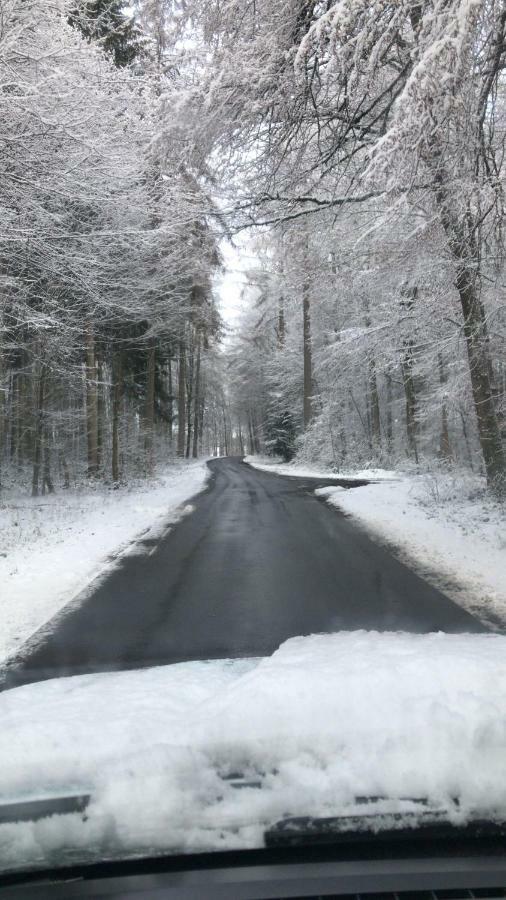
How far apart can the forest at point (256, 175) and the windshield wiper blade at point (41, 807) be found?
15.5 ft

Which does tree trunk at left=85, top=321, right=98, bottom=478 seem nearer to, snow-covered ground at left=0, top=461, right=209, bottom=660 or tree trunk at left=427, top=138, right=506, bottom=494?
snow-covered ground at left=0, top=461, right=209, bottom=660

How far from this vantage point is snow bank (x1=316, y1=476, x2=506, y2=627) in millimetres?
6438

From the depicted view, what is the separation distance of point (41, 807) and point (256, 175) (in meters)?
7.83

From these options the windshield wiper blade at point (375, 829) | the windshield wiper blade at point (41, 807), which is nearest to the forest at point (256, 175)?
the windshield wiper blade at point (375, 829)

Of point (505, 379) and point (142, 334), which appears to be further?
point (142, 334)

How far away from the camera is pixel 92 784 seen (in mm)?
1791

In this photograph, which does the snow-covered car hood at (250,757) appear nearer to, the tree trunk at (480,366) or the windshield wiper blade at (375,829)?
the windshield wiper blade at (375,829)

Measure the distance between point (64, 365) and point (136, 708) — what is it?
15251mm

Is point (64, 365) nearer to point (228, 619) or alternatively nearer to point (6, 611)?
point (6, 611)

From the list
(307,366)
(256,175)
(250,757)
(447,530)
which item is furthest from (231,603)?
(307,366)

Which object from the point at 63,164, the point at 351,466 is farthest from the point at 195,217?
the point at 351,466

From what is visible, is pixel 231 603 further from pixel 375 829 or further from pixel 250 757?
pixel 375 829

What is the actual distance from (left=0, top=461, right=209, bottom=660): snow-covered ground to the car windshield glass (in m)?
0.08

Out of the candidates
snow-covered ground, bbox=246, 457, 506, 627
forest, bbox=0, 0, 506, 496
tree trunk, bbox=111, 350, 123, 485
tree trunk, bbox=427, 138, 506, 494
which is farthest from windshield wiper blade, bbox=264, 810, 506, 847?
tree trunk, bbox=111, 350, 123, 485
